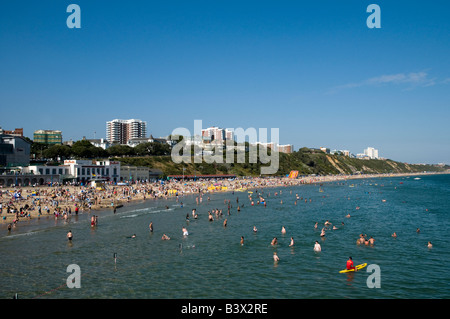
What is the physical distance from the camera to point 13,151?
81.9 m

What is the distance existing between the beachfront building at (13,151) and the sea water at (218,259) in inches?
2042

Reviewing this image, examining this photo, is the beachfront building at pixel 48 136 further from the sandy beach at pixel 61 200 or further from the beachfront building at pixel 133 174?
the sandy beach at pixel 61 200

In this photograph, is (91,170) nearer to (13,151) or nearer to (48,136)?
(13,151)

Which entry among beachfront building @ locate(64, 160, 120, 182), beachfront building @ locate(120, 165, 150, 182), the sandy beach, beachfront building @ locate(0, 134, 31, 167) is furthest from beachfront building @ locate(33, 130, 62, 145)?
the sandy beach

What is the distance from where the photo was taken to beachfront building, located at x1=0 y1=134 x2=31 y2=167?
79.3 metres

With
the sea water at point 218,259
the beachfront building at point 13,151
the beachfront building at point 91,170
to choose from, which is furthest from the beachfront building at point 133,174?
the sea water at point 218,259

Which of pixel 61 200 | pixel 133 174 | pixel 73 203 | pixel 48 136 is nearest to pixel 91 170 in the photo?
pixel 133 174

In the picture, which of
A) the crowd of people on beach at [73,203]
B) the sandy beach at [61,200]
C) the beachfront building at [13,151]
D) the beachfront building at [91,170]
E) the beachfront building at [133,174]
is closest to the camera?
the crowd of people on beach at [73,203]

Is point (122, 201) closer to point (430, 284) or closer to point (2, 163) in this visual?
point (2, 163)

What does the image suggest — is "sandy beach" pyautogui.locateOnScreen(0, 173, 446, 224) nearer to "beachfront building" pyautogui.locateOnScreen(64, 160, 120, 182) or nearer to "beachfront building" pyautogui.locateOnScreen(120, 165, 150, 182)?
"beachfront building" pyautogui.locateOnScreen(64, 160, 120, 182)

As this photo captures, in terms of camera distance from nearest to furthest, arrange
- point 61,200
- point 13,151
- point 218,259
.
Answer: point 218,259, point 61,200, point 13,151

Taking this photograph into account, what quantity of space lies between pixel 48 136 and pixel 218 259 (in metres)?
188

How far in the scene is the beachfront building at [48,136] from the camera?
587ft

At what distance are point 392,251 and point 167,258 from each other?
1844 centimetres
